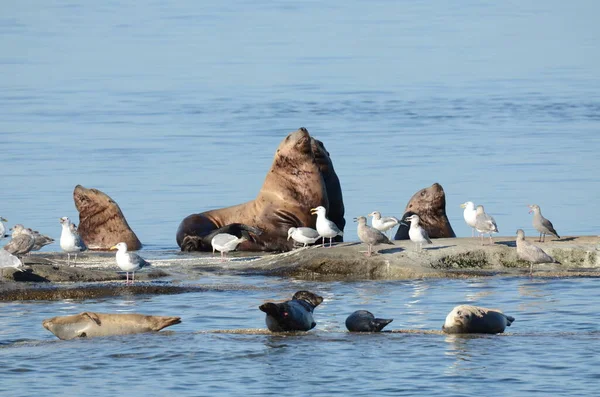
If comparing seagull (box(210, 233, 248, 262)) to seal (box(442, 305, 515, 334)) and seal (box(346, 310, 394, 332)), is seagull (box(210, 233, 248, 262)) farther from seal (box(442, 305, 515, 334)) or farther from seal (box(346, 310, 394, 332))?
seal (box(442, 305, 515, 334))

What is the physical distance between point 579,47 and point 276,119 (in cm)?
2555

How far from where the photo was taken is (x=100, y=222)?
64.8 ft

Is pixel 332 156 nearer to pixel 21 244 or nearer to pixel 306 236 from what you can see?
pixel 306 236

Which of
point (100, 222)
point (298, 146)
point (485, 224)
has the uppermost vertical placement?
point (298, 146)

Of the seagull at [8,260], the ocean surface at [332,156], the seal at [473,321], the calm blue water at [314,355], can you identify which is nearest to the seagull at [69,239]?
the ocean surface at [332,156]

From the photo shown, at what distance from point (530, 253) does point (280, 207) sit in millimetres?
4856

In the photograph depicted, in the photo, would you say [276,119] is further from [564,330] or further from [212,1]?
[212,1]

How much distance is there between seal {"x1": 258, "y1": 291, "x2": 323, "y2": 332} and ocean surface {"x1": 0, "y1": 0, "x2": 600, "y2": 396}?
158 millimetres

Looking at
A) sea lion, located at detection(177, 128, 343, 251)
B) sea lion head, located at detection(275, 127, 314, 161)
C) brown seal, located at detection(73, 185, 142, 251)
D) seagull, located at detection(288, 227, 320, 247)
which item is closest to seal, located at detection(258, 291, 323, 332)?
seagull, located at detection(288, 227, 320, 247)

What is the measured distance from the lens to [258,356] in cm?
1188

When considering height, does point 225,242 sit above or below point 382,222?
below

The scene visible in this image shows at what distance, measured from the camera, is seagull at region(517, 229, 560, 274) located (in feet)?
51.4

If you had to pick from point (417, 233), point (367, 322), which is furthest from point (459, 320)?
point (417, 233)

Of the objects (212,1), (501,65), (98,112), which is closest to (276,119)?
(98,112)
